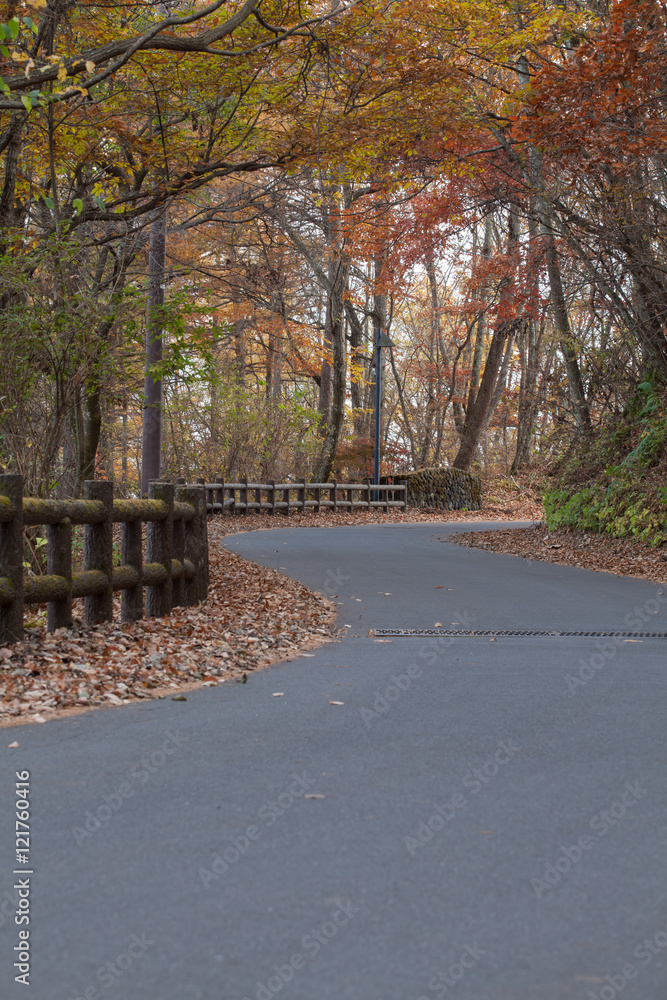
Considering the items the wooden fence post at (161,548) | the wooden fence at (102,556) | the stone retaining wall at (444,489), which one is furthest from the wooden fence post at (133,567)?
the stone retaining wall at (444,489)

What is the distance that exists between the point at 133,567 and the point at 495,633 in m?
3.35

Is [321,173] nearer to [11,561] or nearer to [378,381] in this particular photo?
[11,561]

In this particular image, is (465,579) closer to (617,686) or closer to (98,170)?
(617,686)

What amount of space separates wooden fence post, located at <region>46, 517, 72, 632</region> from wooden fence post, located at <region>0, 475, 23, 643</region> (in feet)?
2.00

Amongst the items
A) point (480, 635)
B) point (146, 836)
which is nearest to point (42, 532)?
point (480, 635)

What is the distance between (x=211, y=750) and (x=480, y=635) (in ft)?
14.5

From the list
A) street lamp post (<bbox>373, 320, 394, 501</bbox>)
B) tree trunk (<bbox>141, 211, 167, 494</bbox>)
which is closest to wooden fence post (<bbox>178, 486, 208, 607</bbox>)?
tree trunk (<bbox>141, 211, 167, 494</bbox>)

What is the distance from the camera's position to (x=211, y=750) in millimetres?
4867

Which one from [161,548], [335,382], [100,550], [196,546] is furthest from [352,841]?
[335,382]

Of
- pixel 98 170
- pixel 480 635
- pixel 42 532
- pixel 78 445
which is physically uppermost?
pixel 98 170

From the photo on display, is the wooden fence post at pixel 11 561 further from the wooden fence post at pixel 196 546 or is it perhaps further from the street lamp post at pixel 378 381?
the street lamp post at pixel 378 381

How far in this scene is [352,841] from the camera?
3631mm

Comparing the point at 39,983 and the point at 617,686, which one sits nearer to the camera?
the point at 39,983

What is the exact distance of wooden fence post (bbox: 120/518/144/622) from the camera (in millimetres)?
8742
